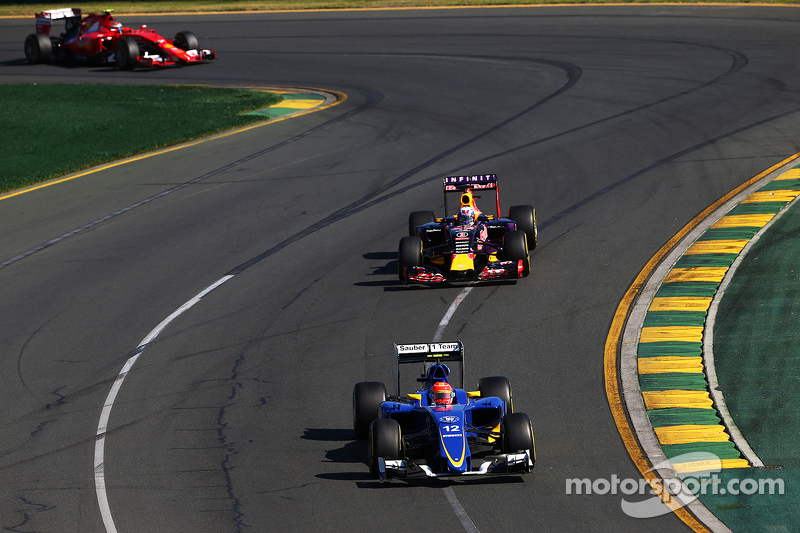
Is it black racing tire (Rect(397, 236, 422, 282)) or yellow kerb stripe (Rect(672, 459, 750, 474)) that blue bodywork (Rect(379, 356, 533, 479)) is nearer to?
yellow kerb stripe (Rect(672, 459, 750, 474))

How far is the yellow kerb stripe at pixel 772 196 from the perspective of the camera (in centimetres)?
2345

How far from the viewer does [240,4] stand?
189 feet

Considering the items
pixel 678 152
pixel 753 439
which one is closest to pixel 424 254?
pixel 753 439

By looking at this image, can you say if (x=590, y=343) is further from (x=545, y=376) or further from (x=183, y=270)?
(x=183, y=270)

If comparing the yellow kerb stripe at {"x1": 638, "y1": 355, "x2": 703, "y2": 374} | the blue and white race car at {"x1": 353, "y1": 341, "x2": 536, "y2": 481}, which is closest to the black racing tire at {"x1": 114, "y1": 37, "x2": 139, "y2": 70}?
the yellow kerb stripe at {"x1": 638, "y1": 355, "x2": 703, "y2": 374}

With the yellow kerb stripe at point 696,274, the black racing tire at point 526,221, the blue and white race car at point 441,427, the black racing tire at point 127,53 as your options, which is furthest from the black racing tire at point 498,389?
the black racing tire at point 127,53

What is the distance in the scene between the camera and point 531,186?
84.3ft

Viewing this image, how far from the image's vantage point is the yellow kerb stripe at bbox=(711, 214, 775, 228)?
2198 cm

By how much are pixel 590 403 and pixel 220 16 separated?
44.5 metres

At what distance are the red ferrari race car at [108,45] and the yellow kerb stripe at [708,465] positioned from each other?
35040 mm

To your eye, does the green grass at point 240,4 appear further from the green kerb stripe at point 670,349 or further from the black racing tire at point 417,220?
the green kerb stripe at point 670,349

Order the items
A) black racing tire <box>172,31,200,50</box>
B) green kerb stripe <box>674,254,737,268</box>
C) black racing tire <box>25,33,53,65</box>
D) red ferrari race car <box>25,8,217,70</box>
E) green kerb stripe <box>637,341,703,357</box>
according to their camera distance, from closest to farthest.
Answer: green kerb stripe <box>637,341,703,357</box>
green kerb stripe <box>674,254,737,268</box>
red ferrari race car <box>25,8,217,70</box>
black racing tire <box>172,31,200,50</box>
black racing tire <box>25,33,53,65</box>

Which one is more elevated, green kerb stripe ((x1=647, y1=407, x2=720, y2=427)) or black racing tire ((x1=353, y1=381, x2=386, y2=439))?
black racing tire ((x1=353, y1=381, x2=386, y2=439))

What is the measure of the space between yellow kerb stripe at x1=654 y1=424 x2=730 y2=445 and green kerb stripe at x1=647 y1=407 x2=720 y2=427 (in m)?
0.13
